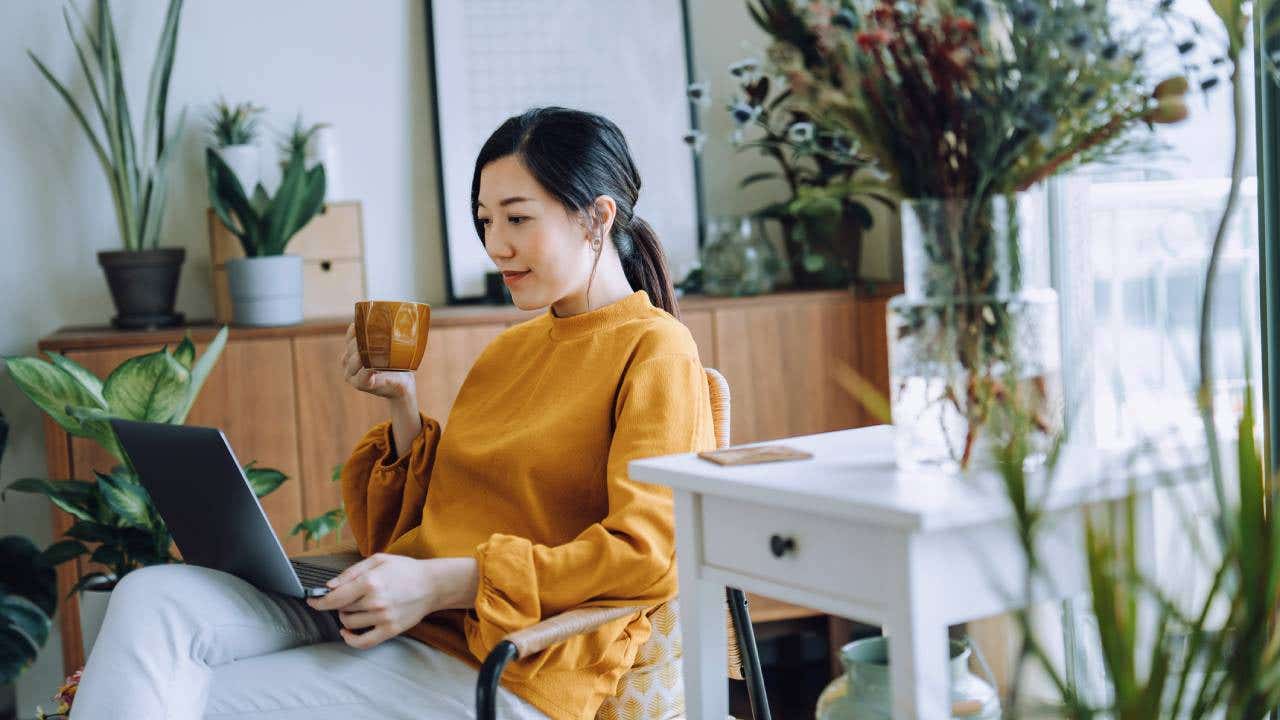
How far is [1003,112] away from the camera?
1.21 meters

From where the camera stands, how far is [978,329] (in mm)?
1283

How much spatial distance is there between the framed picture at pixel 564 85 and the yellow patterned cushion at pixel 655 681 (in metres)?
1.74

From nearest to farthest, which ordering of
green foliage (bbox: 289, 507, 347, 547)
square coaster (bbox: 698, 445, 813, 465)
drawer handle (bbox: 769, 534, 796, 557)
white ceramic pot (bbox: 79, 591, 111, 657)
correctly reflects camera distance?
drawer handle (bbox: 769, 534, 796, 557), square coaster (bbox: 698, 445, 813, 465), white ceramic pot (bbox: 79, 591, 111, 657), green foliage (bbox: 289, 507, 347, 547)

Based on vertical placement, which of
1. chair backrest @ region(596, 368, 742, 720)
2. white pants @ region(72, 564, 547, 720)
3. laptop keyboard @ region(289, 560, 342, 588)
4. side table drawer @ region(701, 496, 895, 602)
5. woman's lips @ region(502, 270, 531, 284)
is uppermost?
woman's lips @ region(502, 270, 531, 284)

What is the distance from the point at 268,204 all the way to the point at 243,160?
22 cm

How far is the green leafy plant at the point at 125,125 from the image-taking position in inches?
119

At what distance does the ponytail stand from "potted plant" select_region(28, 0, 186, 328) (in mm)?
1526

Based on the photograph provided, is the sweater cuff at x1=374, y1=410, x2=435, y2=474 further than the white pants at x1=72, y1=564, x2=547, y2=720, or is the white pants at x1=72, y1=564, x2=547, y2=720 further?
the sweater cuff at x1=374, y1=410, x2=435, y2=474

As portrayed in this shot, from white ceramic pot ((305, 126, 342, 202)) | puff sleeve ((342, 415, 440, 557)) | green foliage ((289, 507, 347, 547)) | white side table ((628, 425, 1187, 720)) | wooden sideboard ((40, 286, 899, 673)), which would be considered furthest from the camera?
white ceramic pot ((305, 126, 342, 202))

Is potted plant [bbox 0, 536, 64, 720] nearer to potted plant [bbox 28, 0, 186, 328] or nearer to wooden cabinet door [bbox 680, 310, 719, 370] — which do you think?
potted plant [bbox 28, 0, 186, 328]

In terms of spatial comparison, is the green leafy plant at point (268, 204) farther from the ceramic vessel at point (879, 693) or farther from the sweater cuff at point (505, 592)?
the ceramic vessel at point (879, 693)

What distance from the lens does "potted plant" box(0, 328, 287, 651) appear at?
2398mm

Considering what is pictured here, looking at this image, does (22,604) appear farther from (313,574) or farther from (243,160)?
(313,574)

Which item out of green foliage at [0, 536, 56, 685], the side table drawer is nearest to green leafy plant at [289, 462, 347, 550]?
green foliage at [0, 536, 56, 685]
